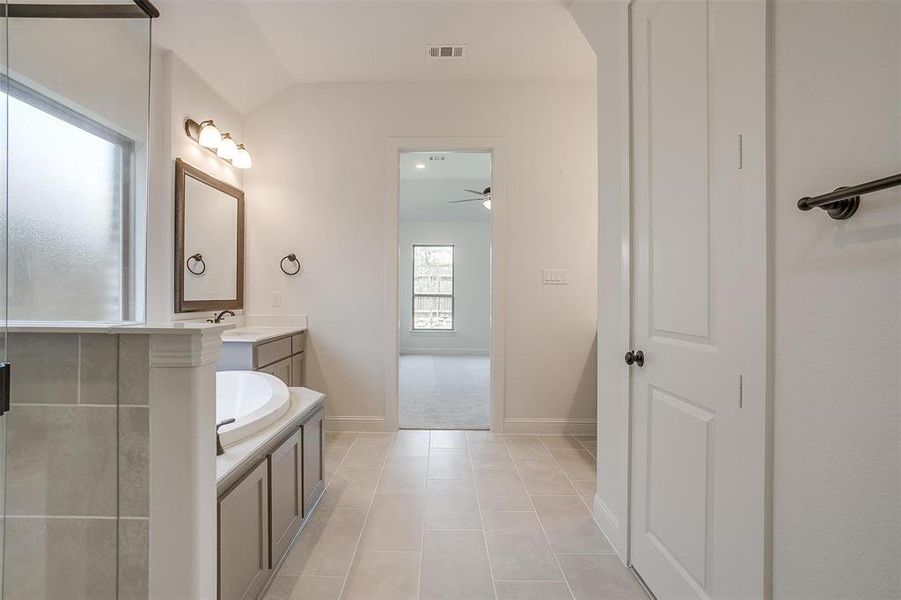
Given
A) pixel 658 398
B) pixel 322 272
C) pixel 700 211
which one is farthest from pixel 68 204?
pixel 322 272

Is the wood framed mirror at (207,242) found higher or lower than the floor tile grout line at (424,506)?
higher

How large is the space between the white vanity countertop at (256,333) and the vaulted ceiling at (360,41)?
5.91 feet

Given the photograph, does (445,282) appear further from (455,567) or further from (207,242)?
(455,567)

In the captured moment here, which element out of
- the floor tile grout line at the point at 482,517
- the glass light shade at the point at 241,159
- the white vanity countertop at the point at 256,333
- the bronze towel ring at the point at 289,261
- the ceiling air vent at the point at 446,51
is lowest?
the floor tile grout line at the point at 482,517

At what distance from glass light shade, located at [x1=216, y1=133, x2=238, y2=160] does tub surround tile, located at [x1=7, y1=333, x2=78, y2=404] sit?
2472 millimetres

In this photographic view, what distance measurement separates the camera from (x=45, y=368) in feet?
3.10

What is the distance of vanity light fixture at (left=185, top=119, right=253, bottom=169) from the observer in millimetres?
2756

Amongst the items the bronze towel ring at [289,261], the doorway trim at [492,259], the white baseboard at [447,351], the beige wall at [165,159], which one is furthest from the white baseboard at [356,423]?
the white baseboard at [447,351]

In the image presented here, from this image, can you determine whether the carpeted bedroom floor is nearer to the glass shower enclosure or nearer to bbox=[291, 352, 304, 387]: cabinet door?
bbox=[291, 352, 304, 387]: cabinet door

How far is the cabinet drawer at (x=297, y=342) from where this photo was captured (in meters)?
3.19

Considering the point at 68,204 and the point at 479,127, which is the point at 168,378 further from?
the point at 479,127

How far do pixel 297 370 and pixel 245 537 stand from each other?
199 cm

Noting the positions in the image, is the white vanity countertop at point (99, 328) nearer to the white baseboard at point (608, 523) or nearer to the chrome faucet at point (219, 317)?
the white baseboard at point (608, 523)

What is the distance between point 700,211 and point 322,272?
2857mm
